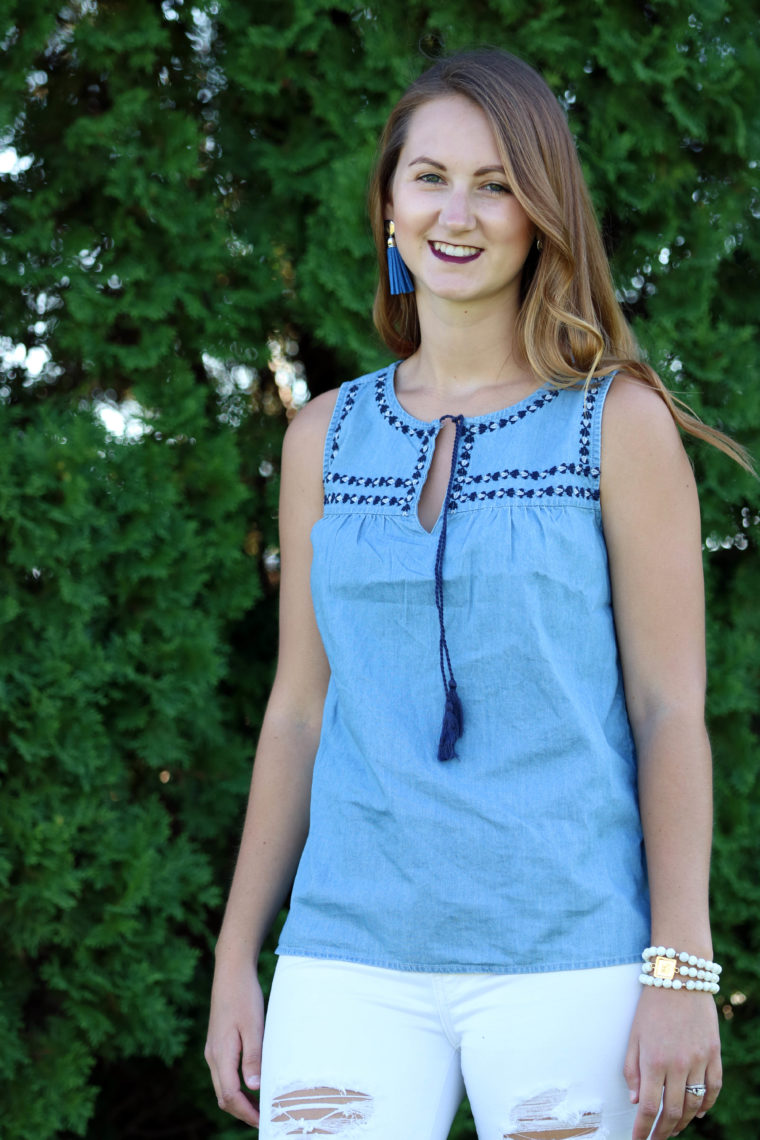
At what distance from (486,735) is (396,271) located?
0.87 meters

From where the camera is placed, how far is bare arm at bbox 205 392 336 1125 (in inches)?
73.5

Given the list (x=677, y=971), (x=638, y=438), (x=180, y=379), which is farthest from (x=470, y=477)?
(x=180, y=379)

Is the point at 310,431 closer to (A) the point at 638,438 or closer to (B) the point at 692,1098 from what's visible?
(A) the point at 638,438

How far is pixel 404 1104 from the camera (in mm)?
1614

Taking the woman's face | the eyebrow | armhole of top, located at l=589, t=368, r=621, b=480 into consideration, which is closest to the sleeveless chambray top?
armhole of top, located at l=589, t=368, r=621, b=480

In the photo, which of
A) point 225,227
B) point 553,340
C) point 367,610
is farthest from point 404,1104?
point 225,227

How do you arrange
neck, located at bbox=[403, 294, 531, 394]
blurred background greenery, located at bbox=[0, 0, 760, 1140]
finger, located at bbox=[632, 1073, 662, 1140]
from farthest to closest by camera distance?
1. blurred background greenery, located at bbox=[0, 0, 760, 1140]
2. neck, located at bbox=[403, 294, 531, 394]
3. finger, located at bbox=[632, 1073, 662, 1140]

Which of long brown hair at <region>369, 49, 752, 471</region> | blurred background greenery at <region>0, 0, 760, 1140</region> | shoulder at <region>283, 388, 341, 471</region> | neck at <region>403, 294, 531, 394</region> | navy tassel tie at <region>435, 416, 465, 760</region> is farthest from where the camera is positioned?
blurred background greenery at <region>0, 0, 760, 1140</region>

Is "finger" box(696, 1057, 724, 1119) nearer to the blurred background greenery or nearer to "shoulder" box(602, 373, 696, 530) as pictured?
"shoulder" box(602, 373, 696, 530)

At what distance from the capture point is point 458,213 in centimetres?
180

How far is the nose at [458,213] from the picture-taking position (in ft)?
5.91

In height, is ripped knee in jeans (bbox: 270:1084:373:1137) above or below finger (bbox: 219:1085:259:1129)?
above

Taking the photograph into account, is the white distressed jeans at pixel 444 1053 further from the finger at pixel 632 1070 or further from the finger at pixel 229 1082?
the finger at pixel 229 1082

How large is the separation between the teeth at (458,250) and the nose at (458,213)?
0.12 ft
